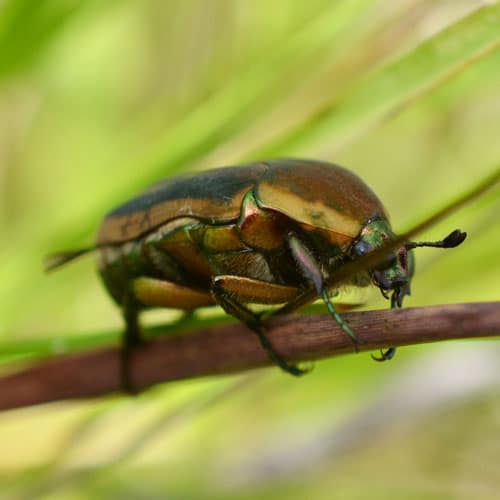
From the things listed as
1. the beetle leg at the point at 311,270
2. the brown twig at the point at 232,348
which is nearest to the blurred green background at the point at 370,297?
the brown twig at the point at 232,348

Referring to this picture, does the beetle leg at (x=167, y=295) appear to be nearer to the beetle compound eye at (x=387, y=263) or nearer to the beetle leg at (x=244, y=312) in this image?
the beetle leg at (x=244, y=312)

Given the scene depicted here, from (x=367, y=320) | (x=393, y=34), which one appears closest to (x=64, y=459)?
(x=367, y=320)

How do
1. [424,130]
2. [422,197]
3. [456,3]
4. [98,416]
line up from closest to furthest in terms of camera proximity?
[98,416], [456,3], [422,197], [424,130]

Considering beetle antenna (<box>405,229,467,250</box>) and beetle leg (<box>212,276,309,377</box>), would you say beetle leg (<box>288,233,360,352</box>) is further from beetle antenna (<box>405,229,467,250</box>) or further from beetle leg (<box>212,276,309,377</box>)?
beetle antenna (<box>405,229,467,250</box>)


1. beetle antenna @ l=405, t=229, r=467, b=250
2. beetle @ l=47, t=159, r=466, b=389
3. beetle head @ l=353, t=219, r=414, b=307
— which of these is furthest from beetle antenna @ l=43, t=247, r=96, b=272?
beetle antenna @ l=405, t=229, r=467, b=250

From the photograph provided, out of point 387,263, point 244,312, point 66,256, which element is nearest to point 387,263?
point 387,263

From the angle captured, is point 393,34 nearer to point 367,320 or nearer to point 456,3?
point 456,3

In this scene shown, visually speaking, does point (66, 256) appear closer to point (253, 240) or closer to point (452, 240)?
point (253, 240)
